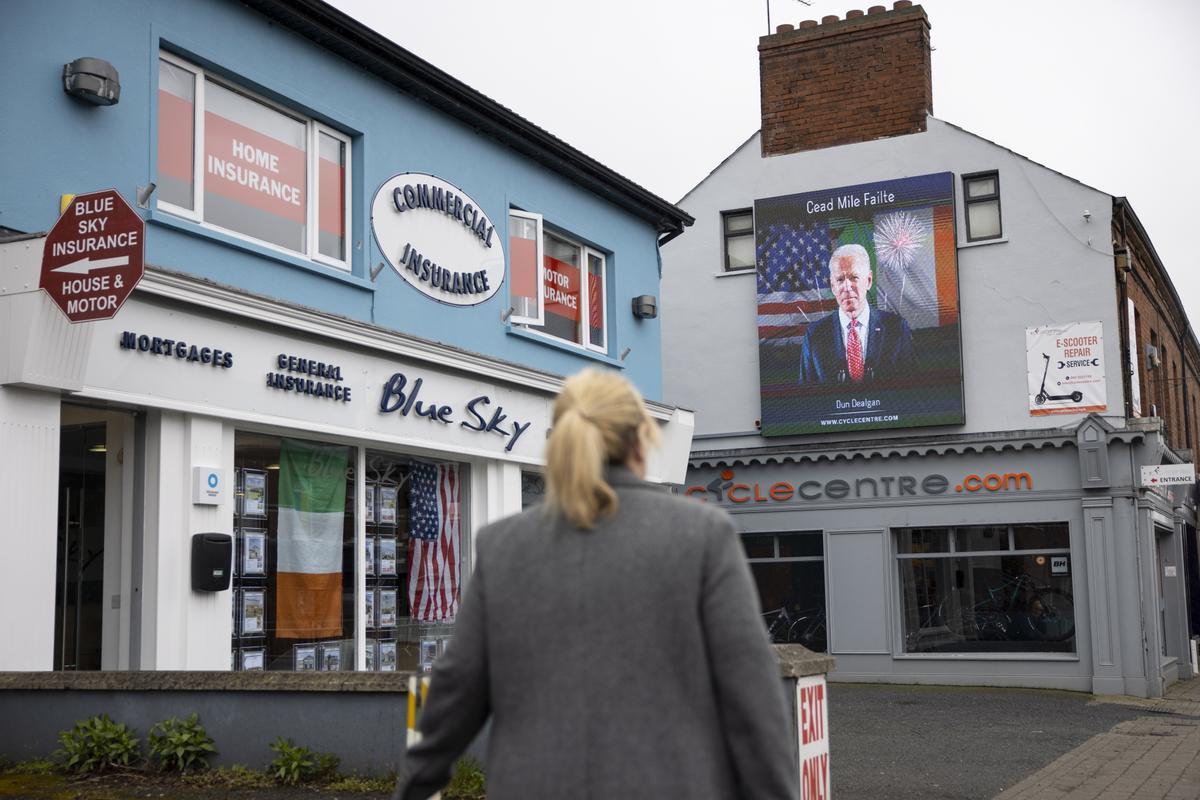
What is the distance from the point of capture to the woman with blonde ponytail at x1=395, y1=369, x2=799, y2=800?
269cm

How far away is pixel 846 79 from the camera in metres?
22.8

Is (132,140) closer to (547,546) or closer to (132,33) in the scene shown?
(132,33)

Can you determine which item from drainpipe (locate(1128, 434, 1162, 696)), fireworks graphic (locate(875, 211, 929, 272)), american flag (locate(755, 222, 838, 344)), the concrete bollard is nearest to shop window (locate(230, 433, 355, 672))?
the concrete bollard

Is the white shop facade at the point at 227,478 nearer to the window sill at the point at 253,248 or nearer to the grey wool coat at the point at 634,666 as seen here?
the window sill at the point at 253,248

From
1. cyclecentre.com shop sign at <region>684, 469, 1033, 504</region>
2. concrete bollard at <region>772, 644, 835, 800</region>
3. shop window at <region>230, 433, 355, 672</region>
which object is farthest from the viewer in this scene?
cyclecentre.com shop sign at <region>684, 469, 1033, 504</region>

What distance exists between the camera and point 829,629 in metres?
21.8

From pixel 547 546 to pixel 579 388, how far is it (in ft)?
1.16

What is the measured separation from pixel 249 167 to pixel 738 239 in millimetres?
14150

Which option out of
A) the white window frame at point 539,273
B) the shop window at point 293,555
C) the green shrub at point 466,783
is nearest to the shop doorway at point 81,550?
the shop window at point 293,555

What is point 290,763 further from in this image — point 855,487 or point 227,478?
point 855,487

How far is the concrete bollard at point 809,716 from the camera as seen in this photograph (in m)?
6.09

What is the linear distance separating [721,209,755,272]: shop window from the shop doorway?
1521cm

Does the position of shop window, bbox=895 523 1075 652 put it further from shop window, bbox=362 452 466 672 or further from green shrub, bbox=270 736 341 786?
green shrub, bbox=270 736 341 786

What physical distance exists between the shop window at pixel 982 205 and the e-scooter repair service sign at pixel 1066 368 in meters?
1.83
